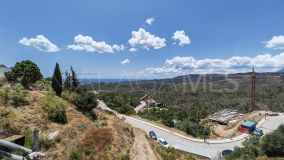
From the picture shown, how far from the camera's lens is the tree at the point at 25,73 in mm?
24922

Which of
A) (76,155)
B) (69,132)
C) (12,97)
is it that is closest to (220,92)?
(69,132)

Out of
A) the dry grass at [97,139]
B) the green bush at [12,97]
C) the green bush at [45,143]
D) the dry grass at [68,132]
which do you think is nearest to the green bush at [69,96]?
the dry grass at [68,132]

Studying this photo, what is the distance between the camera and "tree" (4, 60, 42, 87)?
2492cm

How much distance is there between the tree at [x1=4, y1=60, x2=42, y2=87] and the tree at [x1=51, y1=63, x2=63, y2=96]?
9.90 ft

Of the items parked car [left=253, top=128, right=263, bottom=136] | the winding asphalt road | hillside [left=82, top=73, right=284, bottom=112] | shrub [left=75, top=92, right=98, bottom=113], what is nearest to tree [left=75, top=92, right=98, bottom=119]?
shrub [left=75, top=92, right=98, bottom=113]

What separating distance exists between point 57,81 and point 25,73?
12.8 ft

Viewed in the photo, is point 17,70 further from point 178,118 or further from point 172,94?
point 172,94

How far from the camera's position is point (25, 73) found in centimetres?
2475

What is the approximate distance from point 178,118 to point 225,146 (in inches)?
951

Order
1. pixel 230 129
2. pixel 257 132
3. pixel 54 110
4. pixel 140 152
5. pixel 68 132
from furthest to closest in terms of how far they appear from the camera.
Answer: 1. pixel 230 129
2. pixel 257 132
3. pixel 54 110
4. pixel 140 152
5. pixel 68 132

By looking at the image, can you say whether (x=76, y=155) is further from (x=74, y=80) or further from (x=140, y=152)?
(x=74, y=80)

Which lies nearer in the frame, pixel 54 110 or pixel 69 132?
pixel 69 132

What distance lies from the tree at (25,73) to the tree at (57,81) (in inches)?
119

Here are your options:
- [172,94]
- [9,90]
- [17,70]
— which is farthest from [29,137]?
[172,94]
